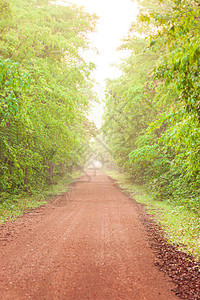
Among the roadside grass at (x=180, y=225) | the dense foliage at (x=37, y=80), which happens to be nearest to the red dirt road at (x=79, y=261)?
the roadside grass at (x=180, y=225)

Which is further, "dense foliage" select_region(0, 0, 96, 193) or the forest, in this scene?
"dense foliage" select_region(0, 0, 96, 193)

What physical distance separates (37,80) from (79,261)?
8.55 meters

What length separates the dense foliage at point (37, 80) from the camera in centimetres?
1051

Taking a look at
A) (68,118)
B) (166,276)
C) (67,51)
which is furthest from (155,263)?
(67,51)

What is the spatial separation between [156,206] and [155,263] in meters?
6.92

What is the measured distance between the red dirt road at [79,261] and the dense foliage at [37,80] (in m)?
3.67

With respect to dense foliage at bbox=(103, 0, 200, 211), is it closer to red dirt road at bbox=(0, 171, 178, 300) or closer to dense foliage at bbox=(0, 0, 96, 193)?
red dirt road at bbox=(0, 171, 178, 300)

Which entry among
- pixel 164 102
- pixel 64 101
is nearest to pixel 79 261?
pixel 164 102

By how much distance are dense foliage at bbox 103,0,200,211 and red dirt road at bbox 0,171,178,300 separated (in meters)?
2.99

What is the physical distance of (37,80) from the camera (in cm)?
1128

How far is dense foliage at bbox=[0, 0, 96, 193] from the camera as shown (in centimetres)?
1051

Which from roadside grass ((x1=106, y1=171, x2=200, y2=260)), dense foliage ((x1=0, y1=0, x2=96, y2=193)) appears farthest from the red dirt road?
dense foliage ((x1=0, y1=0, x2=96, y2=193))

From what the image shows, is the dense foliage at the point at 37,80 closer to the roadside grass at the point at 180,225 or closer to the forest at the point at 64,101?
the forest at the point at 64,101

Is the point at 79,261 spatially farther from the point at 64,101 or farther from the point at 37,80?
the point at 64,101
